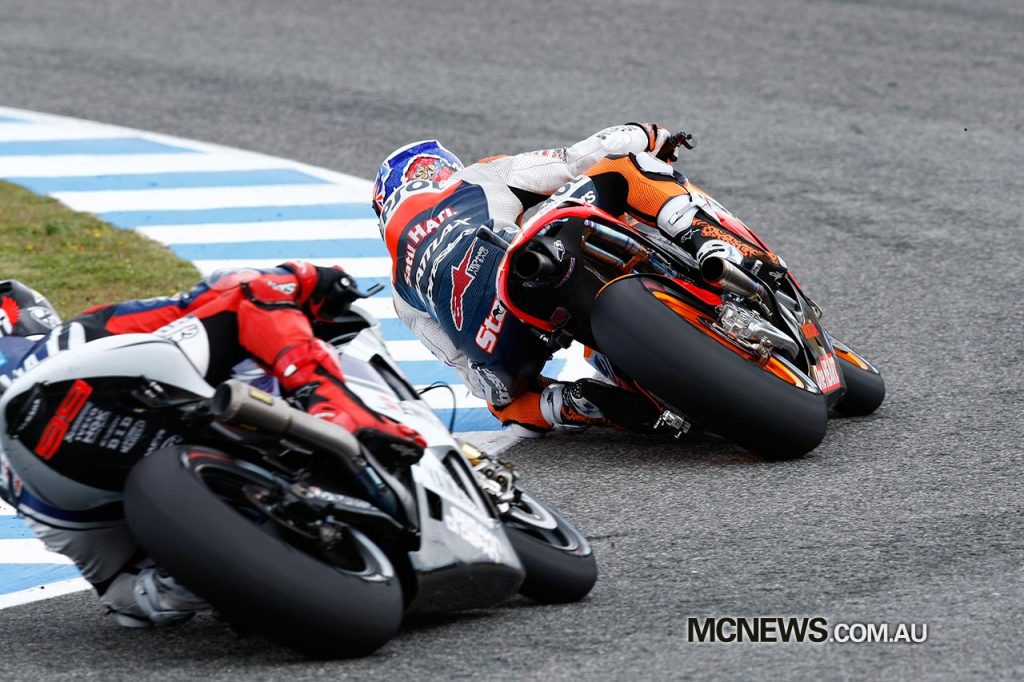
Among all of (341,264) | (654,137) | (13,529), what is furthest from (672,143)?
(13,529)

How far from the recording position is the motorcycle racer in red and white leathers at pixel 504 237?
6.24 m

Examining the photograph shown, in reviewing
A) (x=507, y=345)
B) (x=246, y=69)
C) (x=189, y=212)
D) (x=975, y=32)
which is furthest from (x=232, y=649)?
(x=975, y=32)

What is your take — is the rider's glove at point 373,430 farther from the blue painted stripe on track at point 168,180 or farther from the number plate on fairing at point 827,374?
the blue painted stripe on track at point 168,180

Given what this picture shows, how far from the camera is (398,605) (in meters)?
4.16

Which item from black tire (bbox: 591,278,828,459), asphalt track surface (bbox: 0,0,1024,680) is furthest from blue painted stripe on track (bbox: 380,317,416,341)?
black tire (bbox: 591,278,828,459)

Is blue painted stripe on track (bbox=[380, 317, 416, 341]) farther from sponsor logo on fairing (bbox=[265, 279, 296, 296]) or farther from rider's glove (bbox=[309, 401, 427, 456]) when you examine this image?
rider's glove (bbox=[309, 401, 427, 456])

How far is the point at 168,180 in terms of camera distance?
35.0ft

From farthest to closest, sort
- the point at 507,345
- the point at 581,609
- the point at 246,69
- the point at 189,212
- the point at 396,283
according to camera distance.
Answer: the point at 246,69
the point at 189,212
the point at 396,283
the point at 507,345
the point at 581,609

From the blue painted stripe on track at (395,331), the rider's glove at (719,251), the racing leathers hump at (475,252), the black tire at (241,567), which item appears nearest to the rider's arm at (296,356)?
the black tire at (241,567)

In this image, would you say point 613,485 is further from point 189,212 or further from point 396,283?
point 189,212

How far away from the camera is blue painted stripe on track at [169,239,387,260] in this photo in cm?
910

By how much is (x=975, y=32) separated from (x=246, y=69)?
6443 mm

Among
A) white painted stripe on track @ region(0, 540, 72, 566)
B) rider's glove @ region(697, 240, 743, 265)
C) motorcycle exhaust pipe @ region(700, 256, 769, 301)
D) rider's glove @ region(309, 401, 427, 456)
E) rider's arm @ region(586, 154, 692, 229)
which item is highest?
rider's arm @ region(586, 154, 692, 229)

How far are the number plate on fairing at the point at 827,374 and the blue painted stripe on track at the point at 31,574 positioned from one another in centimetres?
279
